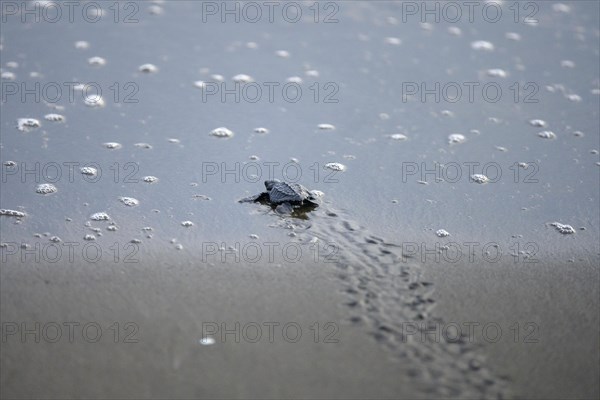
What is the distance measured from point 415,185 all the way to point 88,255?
1984 millimetres

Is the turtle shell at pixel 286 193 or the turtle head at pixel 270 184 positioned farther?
the turtle head at pixel 270 184

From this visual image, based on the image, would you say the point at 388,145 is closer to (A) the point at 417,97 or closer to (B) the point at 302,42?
(A) the point at 417,97

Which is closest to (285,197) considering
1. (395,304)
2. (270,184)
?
(270,184)

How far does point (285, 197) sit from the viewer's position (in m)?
3.84

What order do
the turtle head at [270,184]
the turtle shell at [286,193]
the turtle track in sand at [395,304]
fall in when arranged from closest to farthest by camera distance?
1. the turtle track in sand at [395,304]
2. the turtle shell at [286,193]
3. the turtle head at [270,184]

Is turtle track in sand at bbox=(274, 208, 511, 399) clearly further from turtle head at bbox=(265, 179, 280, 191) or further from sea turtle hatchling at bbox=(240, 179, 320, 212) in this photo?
turtle head at bbox=(265, 179, 280, 191)

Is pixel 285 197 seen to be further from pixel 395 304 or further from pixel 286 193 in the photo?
pixel 395 304

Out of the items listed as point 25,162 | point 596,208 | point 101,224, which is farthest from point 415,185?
point 25,162

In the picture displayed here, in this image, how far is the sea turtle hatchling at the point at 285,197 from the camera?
3.85 m

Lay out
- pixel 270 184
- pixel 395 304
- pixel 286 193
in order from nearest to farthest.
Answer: pixel 395 304 → pixel 286 193 → pixel 270 184

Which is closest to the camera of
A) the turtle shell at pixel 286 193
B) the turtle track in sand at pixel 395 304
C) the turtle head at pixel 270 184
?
the turtle track in sand at pixel 395 304

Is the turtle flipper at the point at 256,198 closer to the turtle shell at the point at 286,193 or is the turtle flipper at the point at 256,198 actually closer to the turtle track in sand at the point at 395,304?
the turtle shell at the point at 286,193

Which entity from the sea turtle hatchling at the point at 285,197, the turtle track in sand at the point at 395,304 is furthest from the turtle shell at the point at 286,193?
the turtle track in sand at the point at 395,304

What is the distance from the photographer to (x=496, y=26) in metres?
6.34
